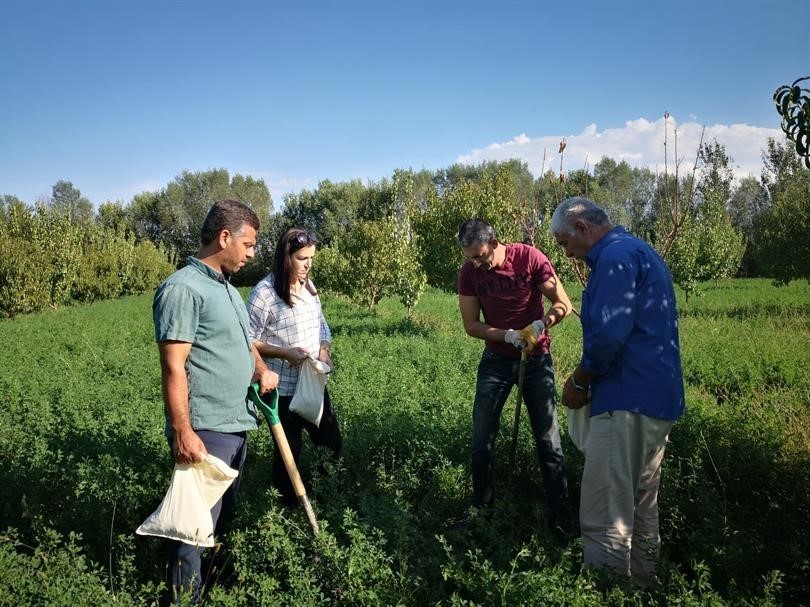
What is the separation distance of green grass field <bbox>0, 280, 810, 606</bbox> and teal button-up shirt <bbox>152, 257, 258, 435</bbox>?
2.21 feet

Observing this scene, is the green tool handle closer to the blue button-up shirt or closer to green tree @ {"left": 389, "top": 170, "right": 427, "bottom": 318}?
the blue button-up shirt

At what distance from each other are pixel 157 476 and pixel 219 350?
182 centimetres

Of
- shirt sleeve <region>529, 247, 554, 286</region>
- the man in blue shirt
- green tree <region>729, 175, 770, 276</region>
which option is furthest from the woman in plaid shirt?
green tree <region>729, 175, 770, 276</region>

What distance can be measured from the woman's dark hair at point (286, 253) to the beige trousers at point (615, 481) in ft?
6.71

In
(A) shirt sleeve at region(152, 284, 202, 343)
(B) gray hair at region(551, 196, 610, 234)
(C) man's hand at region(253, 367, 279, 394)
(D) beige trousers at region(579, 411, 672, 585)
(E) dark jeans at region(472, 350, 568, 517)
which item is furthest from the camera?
(E) dark jeans at region(472, 350, 568, 517)

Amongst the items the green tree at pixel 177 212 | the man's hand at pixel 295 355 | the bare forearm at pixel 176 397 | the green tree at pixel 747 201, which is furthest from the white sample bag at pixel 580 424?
the green tree at pixel 177 212

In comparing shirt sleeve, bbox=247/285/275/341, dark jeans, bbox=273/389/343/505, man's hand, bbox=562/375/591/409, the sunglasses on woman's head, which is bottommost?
dark jeans, bbox=273/389/343/505

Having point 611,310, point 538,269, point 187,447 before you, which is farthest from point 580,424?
point 187,447

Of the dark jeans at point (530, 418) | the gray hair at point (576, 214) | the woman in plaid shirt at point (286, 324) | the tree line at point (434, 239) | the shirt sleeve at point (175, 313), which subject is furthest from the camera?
the tree line at point (434, 239)

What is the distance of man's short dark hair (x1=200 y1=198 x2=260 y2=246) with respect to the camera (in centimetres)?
270

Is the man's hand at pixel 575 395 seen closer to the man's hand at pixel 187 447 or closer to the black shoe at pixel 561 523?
the black shoe at pixel 561 523

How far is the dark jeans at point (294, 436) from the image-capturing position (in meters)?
3.59

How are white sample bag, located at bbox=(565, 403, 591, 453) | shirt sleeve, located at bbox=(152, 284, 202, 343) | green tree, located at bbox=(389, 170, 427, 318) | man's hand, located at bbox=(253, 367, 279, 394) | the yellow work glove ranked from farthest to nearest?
green tree, located at bbox=(389, 170, 427, 318) → the yellow work glove → man's hand, located at bbox=(253, 367, 279, 394) → white sample bag, located at bbox=(565, 403, 591, 453) → shirt sleeve, located at bbox=(152, 284, 202, 343)

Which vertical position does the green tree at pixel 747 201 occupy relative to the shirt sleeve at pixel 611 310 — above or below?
above
